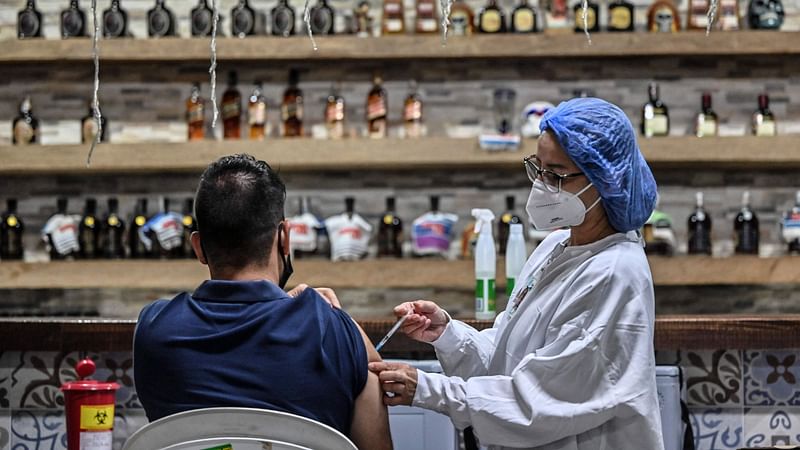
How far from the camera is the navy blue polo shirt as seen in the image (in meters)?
1.58

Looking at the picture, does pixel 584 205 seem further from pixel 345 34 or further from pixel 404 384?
pixel 345 34

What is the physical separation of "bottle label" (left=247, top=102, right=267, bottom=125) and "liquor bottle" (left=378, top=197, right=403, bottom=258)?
66cm

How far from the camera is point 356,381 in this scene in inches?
65.5

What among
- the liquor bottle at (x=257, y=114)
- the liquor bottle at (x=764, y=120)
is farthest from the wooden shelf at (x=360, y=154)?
the liquor bottle at (x=257, y=114)

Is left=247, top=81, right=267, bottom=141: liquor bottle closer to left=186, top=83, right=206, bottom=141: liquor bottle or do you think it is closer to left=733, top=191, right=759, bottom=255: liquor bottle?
left=186, top=83, right=206, bottom=141: liquor bottle

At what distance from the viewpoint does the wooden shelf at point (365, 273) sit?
441cm

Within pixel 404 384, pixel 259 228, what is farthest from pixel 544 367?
pixel 259 228

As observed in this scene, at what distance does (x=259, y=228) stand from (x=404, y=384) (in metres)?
0.34

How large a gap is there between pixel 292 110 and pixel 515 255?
7.04ft

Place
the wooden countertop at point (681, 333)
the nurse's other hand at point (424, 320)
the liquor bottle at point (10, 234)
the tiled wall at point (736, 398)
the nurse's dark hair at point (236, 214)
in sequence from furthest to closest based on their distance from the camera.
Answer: the liquor bottle at point (10, 234)
the tiled wall at point (736, 398)
the wooden countertop at point (681, 333)
the nurse's other hand at point (424, 320)
the nurse's dark hair at point (236, 214)

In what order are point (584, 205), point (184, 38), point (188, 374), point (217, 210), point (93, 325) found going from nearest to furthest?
point (188, 374) → point (217, 210) → point (584, 205) → point (93, 325) → point (184, 38)

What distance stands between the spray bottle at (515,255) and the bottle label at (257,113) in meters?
2.14

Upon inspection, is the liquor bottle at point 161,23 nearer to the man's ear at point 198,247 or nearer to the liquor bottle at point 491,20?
the liquor bottle at point 491,20

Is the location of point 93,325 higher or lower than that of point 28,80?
lower
